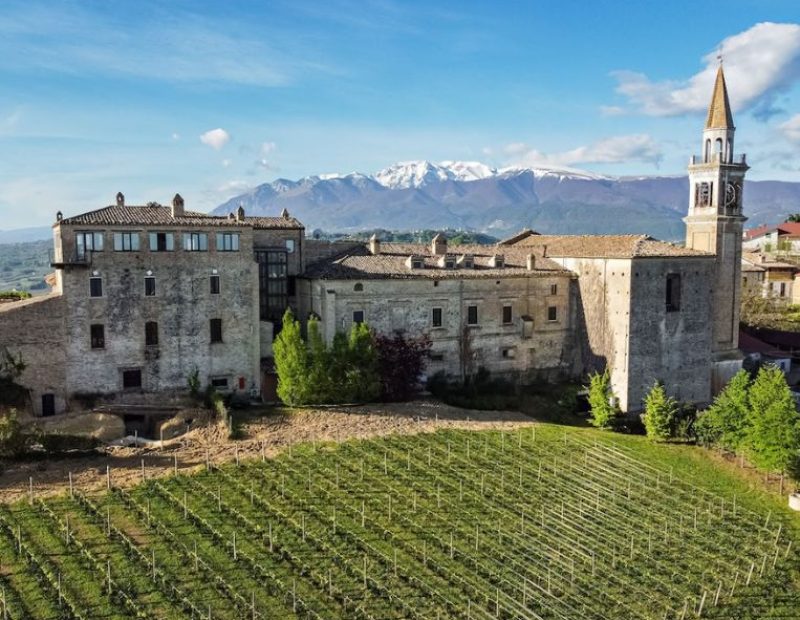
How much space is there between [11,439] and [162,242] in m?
11.6

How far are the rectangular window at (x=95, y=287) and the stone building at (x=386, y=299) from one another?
47 mm

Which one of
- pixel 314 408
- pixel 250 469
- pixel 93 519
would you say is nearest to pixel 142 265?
pixel 314 408

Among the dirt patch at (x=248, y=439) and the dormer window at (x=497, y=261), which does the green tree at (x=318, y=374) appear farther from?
the dormer window at (x=497, y=261)

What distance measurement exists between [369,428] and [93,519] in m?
13.2

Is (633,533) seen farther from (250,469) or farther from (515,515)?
(250,469)

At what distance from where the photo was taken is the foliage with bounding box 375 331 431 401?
1559 inches

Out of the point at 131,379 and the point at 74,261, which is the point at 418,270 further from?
the point at 74,261

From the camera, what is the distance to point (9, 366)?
112ft

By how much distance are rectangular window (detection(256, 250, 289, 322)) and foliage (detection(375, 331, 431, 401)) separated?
6084 millimetres

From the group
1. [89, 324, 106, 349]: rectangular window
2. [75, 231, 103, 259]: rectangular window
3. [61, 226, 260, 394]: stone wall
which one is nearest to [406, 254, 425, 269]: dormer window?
[61, 226, 260, 394]: stone wall

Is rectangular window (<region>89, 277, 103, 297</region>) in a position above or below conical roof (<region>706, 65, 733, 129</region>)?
below

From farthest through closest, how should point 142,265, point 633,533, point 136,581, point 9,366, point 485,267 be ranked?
point 485,267
point 142,265
point 9,366
point 633,533
point 136,581

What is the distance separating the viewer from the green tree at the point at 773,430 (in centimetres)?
3133

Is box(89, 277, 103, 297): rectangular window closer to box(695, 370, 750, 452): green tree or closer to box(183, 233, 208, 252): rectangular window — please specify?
box(183, 233, 208, 252): rectangular window
